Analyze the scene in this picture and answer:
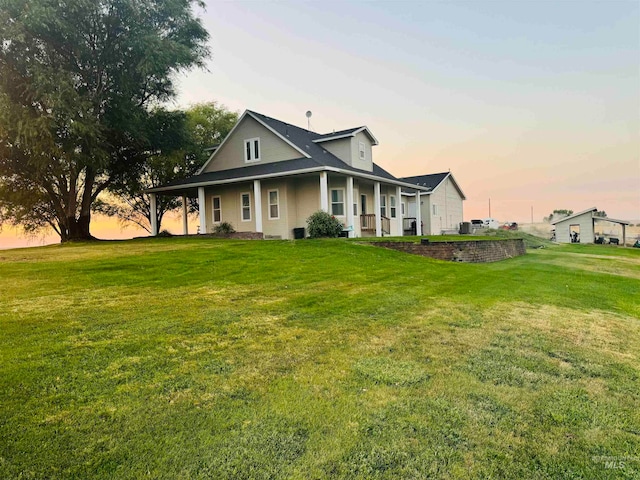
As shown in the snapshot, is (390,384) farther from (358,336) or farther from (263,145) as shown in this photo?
(263,145)

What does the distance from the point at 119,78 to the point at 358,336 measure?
19.7 m

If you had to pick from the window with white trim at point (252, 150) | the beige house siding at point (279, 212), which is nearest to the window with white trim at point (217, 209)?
the window with white trim at point (252, 150)

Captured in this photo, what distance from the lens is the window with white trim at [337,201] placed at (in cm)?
1923

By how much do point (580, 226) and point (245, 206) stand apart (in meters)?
32.8

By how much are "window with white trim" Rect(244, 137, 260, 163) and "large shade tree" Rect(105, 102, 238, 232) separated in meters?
4.08

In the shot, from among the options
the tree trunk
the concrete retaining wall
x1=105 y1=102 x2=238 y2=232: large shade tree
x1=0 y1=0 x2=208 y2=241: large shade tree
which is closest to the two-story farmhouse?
x1=105 y1=102 x2=238 y2=232: large shade tree

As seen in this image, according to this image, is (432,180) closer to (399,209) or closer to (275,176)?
(399,209)

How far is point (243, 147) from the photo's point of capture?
21031mm

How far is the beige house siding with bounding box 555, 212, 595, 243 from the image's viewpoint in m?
35.6

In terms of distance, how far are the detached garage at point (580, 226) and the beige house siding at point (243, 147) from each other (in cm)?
3037

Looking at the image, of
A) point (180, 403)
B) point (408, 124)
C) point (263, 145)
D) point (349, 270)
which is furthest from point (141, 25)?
point (180, 403)

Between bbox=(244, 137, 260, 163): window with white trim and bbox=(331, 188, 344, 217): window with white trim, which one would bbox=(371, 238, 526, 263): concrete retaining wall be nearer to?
bbox=(331, 188, 344, 217): window with white trim

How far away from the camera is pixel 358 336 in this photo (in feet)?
15.4

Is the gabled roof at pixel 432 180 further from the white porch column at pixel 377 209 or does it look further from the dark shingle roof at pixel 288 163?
the dark shingle roof at pixel 288 163
